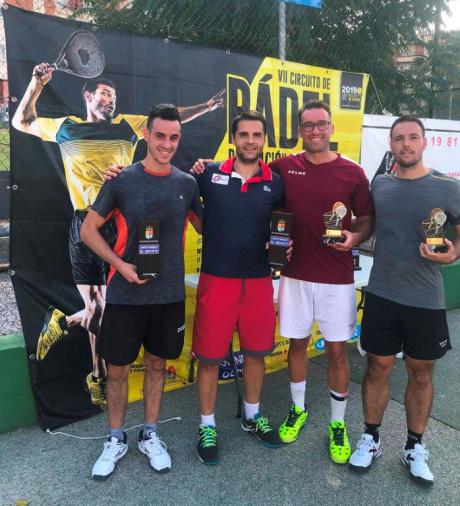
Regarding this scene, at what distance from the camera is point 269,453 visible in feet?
9.02

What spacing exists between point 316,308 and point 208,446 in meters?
1.03

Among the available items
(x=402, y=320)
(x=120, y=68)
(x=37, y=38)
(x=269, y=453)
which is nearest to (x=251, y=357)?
(x=269, y=453)

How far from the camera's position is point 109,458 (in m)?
2.53

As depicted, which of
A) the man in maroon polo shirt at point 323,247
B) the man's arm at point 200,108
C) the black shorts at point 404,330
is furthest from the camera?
the man's arm at point 200,108

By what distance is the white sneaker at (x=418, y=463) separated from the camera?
8.07ft

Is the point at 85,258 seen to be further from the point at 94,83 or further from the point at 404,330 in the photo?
the point at 404,330

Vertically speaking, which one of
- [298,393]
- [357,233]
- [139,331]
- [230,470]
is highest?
[357,233]

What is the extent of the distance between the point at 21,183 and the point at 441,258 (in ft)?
7.83

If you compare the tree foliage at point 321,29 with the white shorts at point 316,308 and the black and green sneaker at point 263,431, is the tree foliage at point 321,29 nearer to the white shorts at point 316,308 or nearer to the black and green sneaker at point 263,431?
the white shorts at point 316,308

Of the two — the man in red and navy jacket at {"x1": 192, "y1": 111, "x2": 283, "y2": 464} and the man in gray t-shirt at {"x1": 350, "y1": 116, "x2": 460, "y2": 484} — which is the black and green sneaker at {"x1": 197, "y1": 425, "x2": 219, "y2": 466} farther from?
the man in gray t-shirt at {"x1": 350, "y1": 116, "x2": 460, "y2": 484}

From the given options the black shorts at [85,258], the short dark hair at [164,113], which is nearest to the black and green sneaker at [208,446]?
the black shorts at [85,258]

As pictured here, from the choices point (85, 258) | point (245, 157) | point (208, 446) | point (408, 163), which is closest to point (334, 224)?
point (408, 163)

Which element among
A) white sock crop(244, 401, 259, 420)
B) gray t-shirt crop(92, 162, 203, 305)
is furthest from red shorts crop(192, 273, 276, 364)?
white sock crop(244, 401, 259, 420)

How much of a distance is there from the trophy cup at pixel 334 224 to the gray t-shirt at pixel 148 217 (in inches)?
29.7
